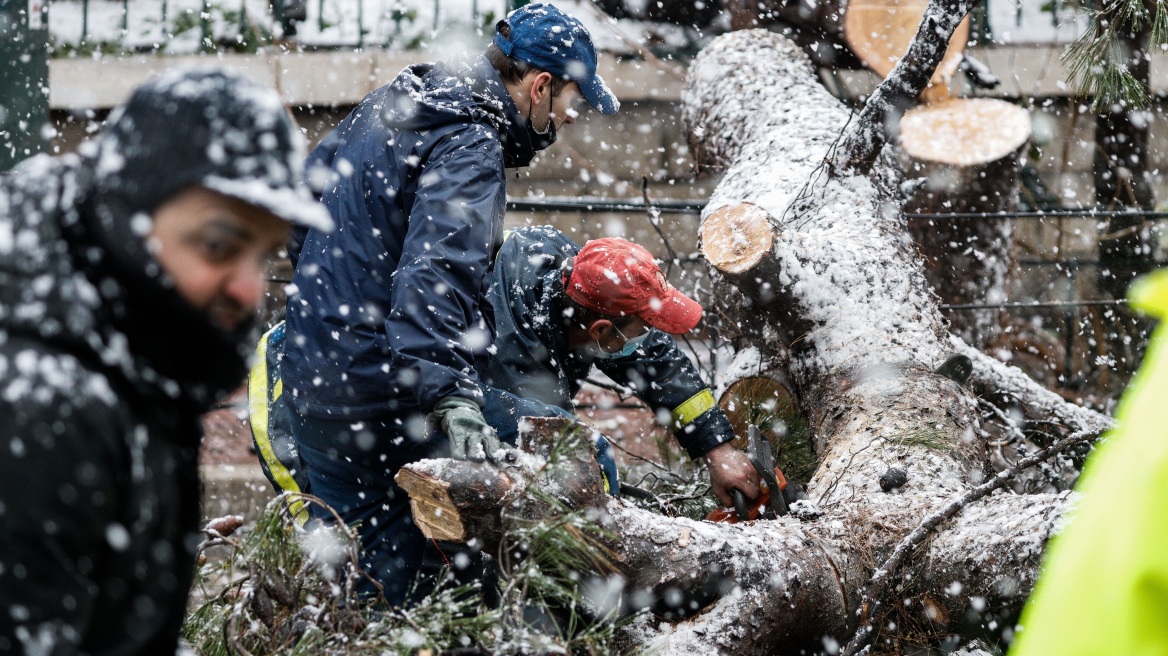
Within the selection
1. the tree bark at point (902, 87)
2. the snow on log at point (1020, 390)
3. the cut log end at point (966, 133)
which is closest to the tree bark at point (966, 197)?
the cut log end at point (966, 133)

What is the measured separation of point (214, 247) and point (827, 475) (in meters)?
2.46

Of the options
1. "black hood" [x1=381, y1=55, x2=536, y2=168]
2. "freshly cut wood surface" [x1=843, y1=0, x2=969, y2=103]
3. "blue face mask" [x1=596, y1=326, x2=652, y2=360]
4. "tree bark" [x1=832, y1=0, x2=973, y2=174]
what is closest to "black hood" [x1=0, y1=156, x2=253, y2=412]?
"black hood" [x1=381, y1=55, x2=536, y2=168]

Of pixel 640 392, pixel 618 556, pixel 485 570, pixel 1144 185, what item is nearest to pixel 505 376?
pixel 640 392

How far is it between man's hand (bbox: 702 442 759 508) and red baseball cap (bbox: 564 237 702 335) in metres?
0.46

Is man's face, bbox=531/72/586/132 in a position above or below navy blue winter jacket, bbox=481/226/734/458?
above

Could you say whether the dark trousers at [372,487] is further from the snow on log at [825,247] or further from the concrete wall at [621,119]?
the concrete wall at [621,119]

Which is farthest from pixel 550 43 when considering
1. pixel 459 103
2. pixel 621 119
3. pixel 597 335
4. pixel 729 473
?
pixel 621 119

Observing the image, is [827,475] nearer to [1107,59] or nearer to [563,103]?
[563,103]

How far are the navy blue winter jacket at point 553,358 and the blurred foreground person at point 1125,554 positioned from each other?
95.6 inches

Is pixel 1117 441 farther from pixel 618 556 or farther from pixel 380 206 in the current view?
pixel 380 206

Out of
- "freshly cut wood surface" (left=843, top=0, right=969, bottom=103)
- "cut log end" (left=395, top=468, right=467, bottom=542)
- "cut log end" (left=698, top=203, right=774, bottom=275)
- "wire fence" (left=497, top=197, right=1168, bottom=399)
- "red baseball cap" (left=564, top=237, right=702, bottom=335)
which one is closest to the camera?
"cut log end" (left=395, top=468, right=467, bottom=542)

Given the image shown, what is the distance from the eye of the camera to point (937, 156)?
4.86 meters

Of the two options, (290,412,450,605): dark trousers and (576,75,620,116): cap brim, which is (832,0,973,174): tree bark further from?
(290,412,450,605): dark trousers

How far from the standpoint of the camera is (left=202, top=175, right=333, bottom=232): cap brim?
3.78 ft
